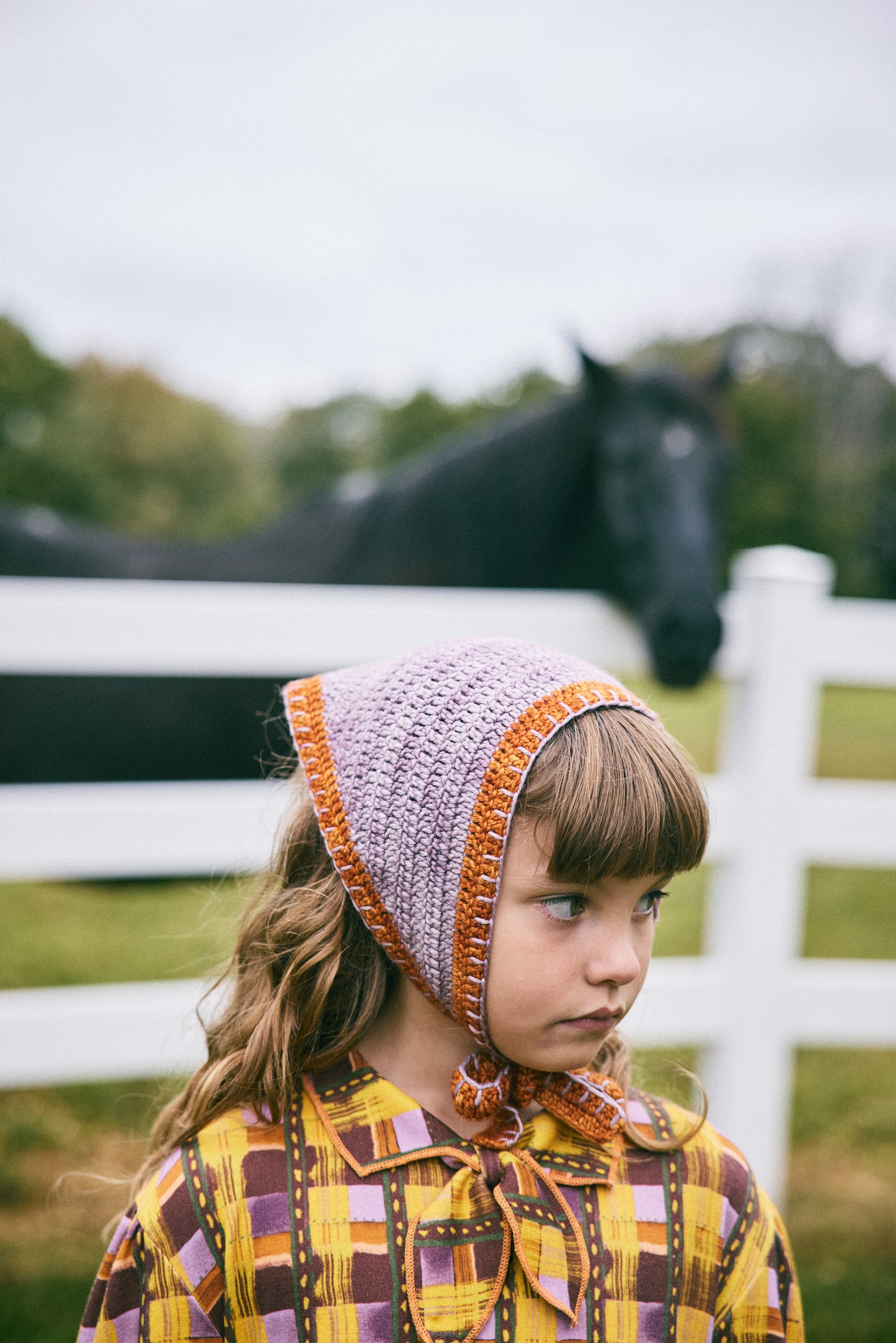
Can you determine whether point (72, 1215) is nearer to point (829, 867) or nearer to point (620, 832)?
point (620, 832)

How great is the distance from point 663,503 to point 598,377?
465 millimetres

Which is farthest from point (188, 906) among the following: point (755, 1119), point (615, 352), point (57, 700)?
point (615, 352)

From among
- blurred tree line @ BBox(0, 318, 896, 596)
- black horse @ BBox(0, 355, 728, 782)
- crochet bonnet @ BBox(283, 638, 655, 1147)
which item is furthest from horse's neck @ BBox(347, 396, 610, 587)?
blurred tree line @ BBox(0, 318, 896, 596)

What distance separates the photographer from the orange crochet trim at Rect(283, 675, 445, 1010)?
36.6 inches

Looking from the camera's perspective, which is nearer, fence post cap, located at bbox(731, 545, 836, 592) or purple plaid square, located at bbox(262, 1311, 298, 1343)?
purple plaid square, located at bbox(262, 1311, 298, 1343)

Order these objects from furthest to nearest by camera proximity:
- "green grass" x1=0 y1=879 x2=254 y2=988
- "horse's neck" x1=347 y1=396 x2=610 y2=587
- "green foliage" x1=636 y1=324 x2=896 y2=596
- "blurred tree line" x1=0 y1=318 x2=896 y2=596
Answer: "blurred tree line" x1=0 y1=318 x2=896 y2=596, "green foliage" x1=636 y1=324 x2=896 y2=596, "green grass" x1=0 y1=879 x2=254 y2=988, "horse's neck" x1=347 y1=396 x2=610 y2=587

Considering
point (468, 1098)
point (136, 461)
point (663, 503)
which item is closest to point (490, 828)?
point (468, 1098)

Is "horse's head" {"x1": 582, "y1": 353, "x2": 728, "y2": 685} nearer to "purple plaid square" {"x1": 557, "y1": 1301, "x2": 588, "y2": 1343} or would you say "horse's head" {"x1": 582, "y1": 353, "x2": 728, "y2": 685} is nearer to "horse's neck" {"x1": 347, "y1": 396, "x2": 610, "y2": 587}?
"horse's neck" {"x1": 347, "y1": 396, "x2": 610, "y2": 587}

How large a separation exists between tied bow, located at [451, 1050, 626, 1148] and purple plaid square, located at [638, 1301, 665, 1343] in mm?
146

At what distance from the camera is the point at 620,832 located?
2.81 feet

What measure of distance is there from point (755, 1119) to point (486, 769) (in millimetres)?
1789

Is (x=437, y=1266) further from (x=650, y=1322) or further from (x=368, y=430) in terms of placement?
(x=368, y=430)

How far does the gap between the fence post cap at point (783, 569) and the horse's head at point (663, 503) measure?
4.3 inches

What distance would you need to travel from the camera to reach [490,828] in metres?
0.85
